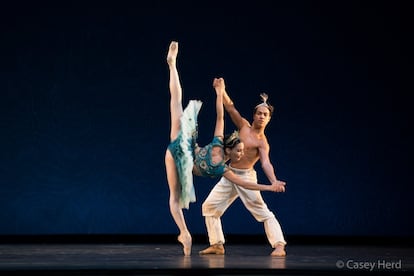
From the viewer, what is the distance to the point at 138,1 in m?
7.42

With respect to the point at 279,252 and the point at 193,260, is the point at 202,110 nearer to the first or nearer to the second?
the point at 279,252

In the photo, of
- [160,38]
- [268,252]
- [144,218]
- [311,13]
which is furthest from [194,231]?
[311,13]

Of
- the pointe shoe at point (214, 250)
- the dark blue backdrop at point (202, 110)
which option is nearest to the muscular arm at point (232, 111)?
the pointe shoe at point (214, 250)

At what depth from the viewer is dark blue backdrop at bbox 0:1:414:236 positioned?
24.1 feet

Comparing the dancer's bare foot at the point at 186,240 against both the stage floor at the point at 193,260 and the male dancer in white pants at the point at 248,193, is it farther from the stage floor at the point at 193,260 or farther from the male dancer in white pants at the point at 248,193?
the male dancer in white pants at the point at 248,193

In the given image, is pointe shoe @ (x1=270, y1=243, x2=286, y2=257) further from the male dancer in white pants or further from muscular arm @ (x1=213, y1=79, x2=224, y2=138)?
muscular arm @ (x1=213, y1=79, x2=224, y2=138)

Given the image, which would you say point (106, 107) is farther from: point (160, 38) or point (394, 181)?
point (394, 181)

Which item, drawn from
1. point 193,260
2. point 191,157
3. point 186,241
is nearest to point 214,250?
point 186,241

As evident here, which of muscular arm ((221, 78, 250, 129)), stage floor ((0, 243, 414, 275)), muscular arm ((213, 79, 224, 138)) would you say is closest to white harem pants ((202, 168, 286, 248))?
stage floor ((0, 243, 414, 275))

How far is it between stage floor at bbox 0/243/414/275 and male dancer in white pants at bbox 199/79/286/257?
0.15 metres

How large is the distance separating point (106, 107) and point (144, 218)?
3.49 feet

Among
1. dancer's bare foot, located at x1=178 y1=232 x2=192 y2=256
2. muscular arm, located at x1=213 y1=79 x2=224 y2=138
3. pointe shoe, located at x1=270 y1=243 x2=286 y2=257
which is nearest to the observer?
muscular arm, located at x1=213 y1=79 x2=224 y2=138

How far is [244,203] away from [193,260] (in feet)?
2.52

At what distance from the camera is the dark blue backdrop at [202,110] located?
733 centimetres
